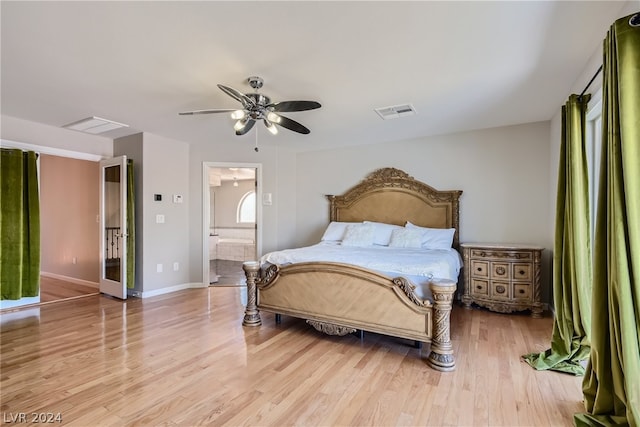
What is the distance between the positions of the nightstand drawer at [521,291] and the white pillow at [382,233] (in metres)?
1.54

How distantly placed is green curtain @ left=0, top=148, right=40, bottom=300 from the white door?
750 mm

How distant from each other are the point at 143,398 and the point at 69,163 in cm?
541

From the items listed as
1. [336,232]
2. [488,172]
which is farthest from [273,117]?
[488,172]

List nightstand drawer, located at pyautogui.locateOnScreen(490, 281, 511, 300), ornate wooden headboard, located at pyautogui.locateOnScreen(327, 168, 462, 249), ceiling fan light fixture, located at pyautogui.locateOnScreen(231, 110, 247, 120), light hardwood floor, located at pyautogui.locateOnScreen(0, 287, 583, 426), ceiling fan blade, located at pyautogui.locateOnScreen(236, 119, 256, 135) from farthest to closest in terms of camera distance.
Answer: ornate wooden headboard, located at pyautogui.locateOnScreen(327, 168, 462, 249) → nightstand drawer, located at pyautogui.locateOnScreen(490, 281, 511, 300) → ceiling fan blade, located at pyautogui.locateOnScreen(236, 119, 256, 135) → ceiling fan light fixture, located at pyautogui.locateOnScreen(231, 110, 247, 120) → light hardwood floor, located at pyautogui.locateOnScreen(0, 287, 583, 426)

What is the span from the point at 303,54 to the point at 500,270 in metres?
3.20

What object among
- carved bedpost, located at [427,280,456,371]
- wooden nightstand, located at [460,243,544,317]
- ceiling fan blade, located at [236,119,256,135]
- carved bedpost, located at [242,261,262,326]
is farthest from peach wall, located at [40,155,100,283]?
wooden nightstand, located at [460,243,544,317]

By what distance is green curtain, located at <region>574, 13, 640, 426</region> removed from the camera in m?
1.42

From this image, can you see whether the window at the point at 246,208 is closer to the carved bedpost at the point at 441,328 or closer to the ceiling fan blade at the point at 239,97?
the ceiling fan blade at the point at 239,97

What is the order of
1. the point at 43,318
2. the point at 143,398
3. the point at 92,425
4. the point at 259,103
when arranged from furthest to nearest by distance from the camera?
the point at 43,318 → the point at 259,103 → the point at 143,398 → the point at 92,425

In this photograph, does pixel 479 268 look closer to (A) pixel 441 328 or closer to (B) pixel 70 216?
(A) pixel 441 328

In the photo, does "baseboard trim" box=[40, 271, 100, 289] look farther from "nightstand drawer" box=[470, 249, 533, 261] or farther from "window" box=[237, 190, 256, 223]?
"nightstand drawer" box=[470, 249, 533, 261]

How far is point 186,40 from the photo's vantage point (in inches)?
83.7

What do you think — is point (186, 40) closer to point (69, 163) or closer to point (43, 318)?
point (43, 318)

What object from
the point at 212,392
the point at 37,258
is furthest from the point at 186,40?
the point at 37,258
